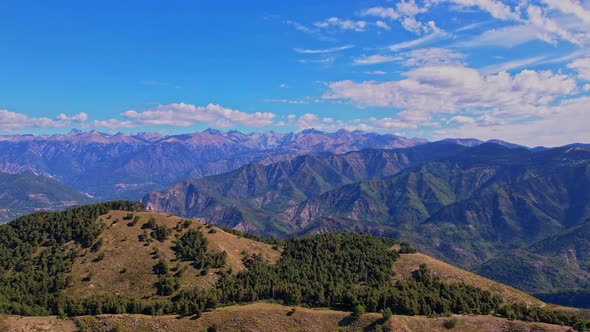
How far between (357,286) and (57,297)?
12804cm

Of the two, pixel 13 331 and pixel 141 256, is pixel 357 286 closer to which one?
pixel 141 256

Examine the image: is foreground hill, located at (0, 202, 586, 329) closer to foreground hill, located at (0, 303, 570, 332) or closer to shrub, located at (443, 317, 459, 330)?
foreground hill, located at (0, 303, 570, 332)

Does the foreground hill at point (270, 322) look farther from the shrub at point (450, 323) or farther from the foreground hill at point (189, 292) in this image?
the foreground hill at point (189, 292)

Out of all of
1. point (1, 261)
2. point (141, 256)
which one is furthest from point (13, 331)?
point (1, 261)

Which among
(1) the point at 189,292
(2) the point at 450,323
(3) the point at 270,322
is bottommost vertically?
(3) the point at 270,322

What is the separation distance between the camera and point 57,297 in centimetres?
16400

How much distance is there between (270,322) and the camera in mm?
148250

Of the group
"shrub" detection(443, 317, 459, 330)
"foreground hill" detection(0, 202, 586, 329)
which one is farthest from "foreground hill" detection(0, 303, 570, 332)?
"foreground hill" detection(0, 202, 586, 329)

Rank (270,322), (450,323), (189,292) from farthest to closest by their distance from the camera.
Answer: (189,292), (450,323), (270,322)

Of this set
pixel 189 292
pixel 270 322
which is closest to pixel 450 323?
pixel 270 322

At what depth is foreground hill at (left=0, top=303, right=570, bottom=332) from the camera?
13950cm

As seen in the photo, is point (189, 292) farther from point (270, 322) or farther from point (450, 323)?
point (450, 323)

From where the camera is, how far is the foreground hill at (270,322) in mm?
139500

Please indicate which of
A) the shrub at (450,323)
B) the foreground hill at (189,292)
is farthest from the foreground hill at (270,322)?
the foreground hill at (189,292)
